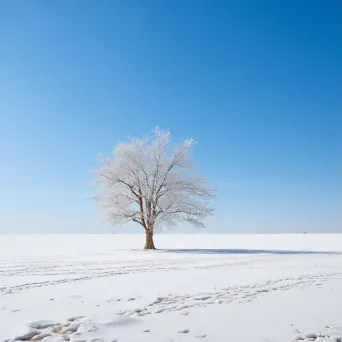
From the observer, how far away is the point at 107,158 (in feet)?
98.3

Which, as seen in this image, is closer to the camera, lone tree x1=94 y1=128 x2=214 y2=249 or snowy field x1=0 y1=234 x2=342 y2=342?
snowy field x1=0 y1=234 x2=342 y2=342

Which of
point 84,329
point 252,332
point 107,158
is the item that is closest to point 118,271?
point 84,329

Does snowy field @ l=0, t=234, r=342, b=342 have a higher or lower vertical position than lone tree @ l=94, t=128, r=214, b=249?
lower

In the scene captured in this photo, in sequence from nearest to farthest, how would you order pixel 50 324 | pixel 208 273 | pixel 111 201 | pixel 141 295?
pixel 50 324 → pixel 141 295 → pixel 208 273 → pixel 111 201

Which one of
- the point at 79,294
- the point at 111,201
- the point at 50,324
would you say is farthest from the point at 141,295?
the point at 111,201

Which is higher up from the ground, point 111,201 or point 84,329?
point 111,201

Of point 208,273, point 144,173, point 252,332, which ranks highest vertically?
point 144,173

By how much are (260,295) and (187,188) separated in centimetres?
2126

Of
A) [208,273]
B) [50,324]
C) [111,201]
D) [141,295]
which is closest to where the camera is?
[50,324]

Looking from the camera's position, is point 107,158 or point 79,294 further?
point 107,158

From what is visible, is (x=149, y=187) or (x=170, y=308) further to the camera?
(x=149, y=187)

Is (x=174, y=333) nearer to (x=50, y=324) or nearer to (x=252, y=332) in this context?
(x=252, y=332)

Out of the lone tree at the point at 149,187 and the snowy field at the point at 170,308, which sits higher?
the lone tree at the point at 149,187

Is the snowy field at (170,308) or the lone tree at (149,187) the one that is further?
the lone tree at (149,187)
